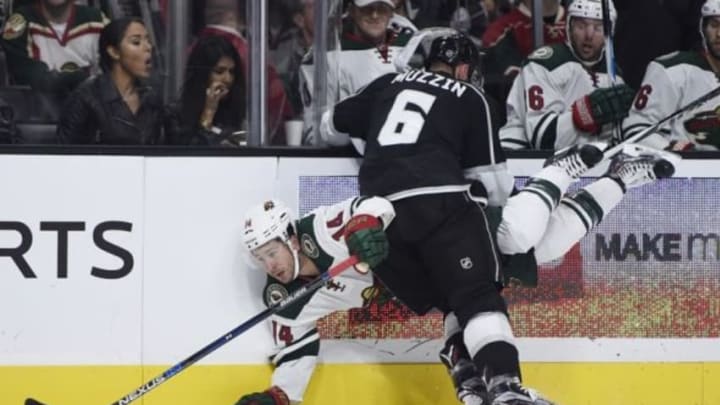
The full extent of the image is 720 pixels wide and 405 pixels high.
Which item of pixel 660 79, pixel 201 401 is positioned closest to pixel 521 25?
pixel 660 79

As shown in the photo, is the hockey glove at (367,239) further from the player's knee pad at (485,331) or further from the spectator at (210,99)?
the spectator at (210,99)

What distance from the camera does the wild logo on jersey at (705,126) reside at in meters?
5.50

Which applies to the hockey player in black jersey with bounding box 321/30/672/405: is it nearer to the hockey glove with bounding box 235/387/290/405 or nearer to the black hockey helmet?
the black hockey helmet

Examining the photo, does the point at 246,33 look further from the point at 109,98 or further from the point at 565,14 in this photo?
the point at 565,14

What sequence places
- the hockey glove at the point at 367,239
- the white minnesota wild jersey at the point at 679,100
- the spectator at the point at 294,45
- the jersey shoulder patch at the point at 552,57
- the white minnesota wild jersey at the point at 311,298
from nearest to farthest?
the hockey glove at the point at 367,239, the white minnesota wild jersey at the point at 311,298, the spectator at the point at 294,45, the white minnesota wild jersey at the point at 679,100, the jersey shoulder patch at the point at 552,57

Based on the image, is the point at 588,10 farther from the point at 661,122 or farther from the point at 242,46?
the point at 242,46

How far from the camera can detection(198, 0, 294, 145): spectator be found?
5.14 meters

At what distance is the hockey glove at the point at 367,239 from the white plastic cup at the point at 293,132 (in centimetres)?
46

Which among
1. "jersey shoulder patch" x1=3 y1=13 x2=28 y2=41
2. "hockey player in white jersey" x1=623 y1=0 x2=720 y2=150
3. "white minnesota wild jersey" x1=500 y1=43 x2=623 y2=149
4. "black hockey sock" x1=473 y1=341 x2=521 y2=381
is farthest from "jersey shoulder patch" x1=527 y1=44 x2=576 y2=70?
"jersey shoulder patch" x1=3 y1=13 x2=28 y2=41

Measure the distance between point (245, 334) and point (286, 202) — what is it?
363 mm

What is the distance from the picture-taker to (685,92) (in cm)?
559

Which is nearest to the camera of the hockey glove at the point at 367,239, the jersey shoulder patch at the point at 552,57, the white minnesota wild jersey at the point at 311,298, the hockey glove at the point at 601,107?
the hockey glove at the point at 367,239

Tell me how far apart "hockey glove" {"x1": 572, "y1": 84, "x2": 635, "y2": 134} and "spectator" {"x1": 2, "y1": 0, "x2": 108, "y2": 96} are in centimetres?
133

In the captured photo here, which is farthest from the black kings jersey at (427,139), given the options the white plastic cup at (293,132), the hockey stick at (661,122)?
the hockey stick at (661,122)
